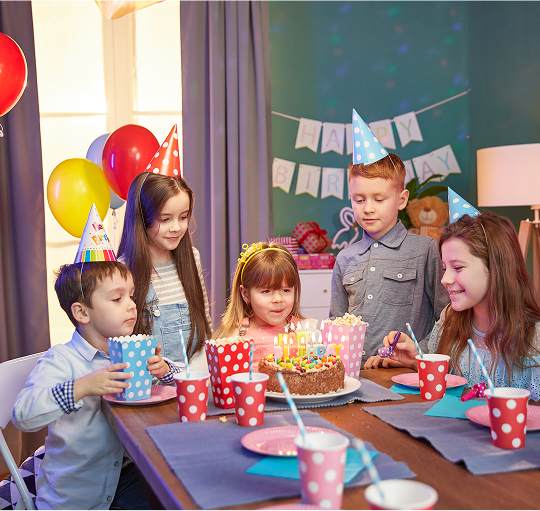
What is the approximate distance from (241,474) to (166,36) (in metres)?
3.90

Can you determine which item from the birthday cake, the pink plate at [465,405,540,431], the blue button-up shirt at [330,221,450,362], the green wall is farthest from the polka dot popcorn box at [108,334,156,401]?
the green wall

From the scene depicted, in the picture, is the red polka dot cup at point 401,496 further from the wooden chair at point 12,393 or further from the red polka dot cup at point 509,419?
the wooden chair at point 12,393

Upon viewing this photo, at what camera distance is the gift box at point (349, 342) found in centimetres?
150

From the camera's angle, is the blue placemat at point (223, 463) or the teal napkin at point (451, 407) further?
the teal napkin at point (451, 407)

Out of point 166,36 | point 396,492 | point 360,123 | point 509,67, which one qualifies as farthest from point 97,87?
Answer: point 396,492

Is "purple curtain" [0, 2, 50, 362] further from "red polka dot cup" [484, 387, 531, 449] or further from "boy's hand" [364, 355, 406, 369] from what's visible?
"red polka dot cup" [484, 387, 531, 449]

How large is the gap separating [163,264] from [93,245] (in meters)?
0.51

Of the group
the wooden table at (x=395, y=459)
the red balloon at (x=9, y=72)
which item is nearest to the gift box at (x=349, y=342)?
the wooden table at (x=395, y=459)

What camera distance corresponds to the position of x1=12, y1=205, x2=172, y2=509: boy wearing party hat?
52.4 inches

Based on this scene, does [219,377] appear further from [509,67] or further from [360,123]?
[509,67]

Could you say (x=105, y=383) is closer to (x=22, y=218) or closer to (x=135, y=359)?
(x=135, y=359)

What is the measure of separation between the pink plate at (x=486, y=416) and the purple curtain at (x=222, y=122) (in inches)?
109

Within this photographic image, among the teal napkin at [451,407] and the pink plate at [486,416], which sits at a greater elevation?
the pink plate at [486,416]

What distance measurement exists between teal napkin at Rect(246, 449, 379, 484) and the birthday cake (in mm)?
367
